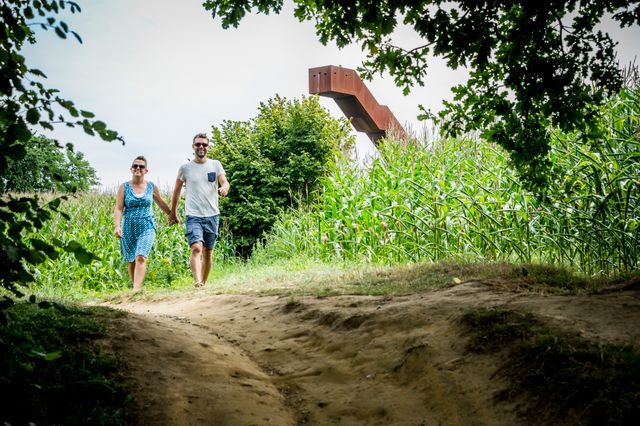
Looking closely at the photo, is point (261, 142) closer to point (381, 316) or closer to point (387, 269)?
point (387, 269)

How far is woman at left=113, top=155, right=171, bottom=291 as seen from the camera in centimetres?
933

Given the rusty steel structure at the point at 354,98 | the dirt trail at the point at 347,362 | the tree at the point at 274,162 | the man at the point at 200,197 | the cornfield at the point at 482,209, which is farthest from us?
the rusty steel structure at the point at 354,98

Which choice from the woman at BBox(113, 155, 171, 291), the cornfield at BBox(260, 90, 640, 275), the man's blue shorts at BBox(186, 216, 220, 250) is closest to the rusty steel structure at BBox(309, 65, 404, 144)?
the cornfield at BBox(260, 90, 640, 275)

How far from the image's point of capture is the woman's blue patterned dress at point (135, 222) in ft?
30.6

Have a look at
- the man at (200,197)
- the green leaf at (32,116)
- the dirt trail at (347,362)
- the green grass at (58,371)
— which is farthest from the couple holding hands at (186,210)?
the green leaf at (32,116)

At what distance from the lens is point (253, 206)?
13.7m

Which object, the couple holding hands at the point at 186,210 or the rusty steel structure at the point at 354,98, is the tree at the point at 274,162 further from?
the couple holding hands at the point at 186,210

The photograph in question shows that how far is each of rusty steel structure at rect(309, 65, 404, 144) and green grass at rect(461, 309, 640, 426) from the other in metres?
10.9

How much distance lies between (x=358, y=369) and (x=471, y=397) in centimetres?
102

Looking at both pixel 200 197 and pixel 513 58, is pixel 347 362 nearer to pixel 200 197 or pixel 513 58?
pixel 513 58

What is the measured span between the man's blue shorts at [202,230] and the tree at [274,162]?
12.8ft

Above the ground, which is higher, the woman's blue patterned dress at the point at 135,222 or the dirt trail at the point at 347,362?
the woman's blue patterned dress at the point at 135,222

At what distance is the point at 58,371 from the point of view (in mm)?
3781

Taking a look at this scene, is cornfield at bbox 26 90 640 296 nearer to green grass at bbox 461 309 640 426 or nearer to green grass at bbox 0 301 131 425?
green grass at bbox 461 309 640 426
